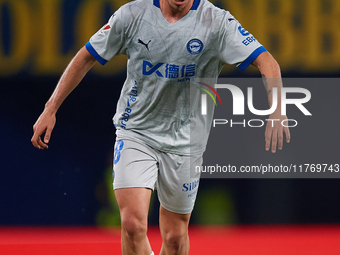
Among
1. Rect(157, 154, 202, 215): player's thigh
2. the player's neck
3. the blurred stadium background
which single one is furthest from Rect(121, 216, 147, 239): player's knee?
the blurred stadium background

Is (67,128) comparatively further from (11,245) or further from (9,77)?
(11,245)

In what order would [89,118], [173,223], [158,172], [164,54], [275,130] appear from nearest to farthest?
[275,130] → [164,54] → [158,172] → [173,223] → [89,118]

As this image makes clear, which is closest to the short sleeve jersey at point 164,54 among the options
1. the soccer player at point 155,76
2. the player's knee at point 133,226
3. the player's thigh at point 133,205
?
the soccer player at point 155,76

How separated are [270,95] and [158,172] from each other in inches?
29.2

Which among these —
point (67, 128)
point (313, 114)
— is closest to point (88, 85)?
point (67, 128)

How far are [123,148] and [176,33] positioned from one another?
643 millimetres

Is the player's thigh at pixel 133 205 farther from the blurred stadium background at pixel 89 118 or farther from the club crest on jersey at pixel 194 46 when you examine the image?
the blurred stadium background at pixel 89 118

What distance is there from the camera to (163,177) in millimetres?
2986

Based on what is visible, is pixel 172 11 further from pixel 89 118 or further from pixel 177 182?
pixel 89 118

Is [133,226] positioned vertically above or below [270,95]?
below

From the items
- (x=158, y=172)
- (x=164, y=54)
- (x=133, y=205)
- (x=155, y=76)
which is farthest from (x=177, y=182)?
(x=164, y=54)

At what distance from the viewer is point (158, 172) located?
9.85 feet

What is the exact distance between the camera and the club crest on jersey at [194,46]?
111 inches

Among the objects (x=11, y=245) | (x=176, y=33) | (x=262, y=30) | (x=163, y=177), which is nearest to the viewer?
(x=176, y=33)
